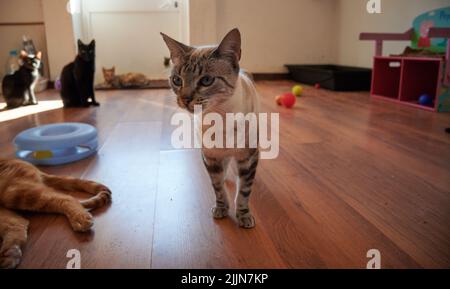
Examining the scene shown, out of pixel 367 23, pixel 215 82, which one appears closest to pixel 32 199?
pixel 215 82

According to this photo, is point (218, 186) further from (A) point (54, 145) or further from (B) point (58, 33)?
(B) point (58, 33)

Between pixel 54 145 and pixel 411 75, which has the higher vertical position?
pixel 411 75

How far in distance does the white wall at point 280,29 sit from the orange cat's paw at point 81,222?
4313 mm

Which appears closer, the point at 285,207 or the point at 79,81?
the point at 285,207

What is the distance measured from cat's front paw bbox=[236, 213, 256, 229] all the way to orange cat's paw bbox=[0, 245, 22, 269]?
2.08 feet

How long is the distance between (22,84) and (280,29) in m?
3.52

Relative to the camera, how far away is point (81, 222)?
3.56 feet

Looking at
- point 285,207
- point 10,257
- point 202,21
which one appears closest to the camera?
point 10,257

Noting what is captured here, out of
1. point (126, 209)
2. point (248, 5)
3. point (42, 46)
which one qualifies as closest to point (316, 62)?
point (248, 5)

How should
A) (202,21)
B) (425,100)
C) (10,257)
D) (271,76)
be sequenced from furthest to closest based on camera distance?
(271,76) < (202,21) < (425,100) < (10,257)

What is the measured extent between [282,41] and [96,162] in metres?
4.14

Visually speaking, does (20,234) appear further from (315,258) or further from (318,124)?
(318,124)

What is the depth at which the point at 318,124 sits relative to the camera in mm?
2486

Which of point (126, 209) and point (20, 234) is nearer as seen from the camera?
point (20, 234)
